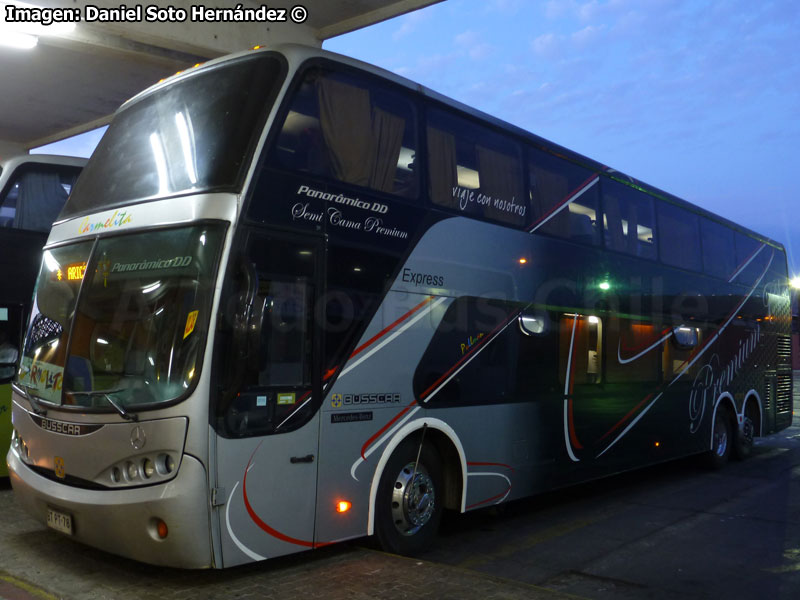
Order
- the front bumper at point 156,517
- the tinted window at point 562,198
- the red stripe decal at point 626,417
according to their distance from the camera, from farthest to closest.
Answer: the red stripe decal at point 626,417 → the tinted window at point 562,198 → the front bumper at point 156,517

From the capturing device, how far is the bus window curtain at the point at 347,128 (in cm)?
632

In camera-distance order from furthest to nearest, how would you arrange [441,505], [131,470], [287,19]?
[287,19] < [441,505] < [131,470]

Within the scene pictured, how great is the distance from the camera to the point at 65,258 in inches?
259

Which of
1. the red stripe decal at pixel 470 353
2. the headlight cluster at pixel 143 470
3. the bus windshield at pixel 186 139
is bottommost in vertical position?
the headlight cluster at pixel 143 470

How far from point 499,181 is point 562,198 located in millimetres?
1292

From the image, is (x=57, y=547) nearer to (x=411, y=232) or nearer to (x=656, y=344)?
(x=411, y=232)

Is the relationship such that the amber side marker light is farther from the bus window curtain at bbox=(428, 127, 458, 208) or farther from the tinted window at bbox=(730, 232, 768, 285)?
the tinted window at bbox=(730, 232, 768, 285)

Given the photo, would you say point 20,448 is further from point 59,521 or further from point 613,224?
point 613,224

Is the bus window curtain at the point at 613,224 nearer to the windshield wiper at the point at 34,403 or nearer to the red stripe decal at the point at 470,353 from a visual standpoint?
the red stripe decal at the point at 470,353

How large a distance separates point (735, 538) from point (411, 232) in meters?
4.58

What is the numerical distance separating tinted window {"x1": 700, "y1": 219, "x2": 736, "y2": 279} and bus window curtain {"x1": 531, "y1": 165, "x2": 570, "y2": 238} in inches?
171

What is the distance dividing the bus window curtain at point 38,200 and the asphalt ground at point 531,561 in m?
3.25

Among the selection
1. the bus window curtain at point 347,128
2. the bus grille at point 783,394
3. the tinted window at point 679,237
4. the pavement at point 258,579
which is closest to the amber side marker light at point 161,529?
the pavement at point 258,579

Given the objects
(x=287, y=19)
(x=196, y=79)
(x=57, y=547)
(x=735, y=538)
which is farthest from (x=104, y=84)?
(x=735, y=538)
